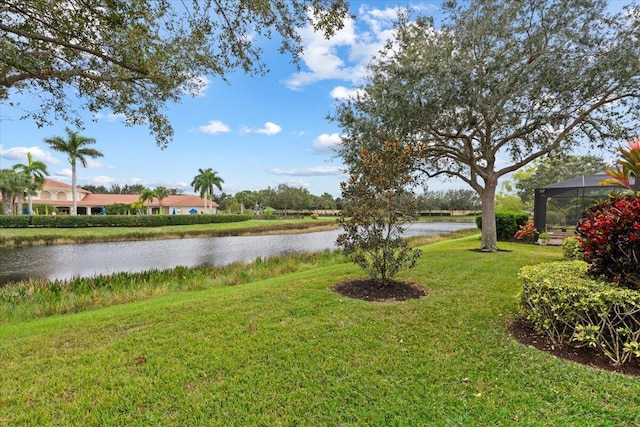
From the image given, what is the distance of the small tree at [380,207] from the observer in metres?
5.77

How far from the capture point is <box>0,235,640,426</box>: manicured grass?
258 centimetres

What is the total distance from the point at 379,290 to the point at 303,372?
3080 mm

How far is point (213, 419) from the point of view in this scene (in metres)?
2.54

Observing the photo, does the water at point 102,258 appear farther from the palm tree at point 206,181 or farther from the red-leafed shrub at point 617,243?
the palm tree at point 206,181

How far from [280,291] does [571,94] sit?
941cm

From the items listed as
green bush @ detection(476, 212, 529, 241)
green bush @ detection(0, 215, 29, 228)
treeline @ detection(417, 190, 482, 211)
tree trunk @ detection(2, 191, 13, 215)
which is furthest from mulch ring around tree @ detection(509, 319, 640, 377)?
treeline @ detection(417, 190, 482, 211)

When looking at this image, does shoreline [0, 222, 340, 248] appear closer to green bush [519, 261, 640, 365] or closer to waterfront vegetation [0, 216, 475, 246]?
waterfront vegetation [0, 216, 475, 246]

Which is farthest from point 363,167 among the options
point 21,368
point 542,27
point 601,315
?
point 542,27

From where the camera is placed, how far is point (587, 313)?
11.0ft

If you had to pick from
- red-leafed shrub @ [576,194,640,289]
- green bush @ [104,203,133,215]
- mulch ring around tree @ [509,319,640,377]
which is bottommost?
mulch ring around tree @ [509,319,640,377]

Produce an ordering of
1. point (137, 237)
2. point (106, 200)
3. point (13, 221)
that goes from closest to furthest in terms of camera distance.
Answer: point (137, 237), point (13, 221), point (106, 200)

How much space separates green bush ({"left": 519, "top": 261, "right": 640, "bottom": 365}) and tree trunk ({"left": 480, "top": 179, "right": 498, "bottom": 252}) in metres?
7.96

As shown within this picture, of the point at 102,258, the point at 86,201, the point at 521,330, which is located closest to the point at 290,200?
the point at 86,201

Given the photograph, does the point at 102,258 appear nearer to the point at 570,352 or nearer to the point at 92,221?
the point at 92,221
